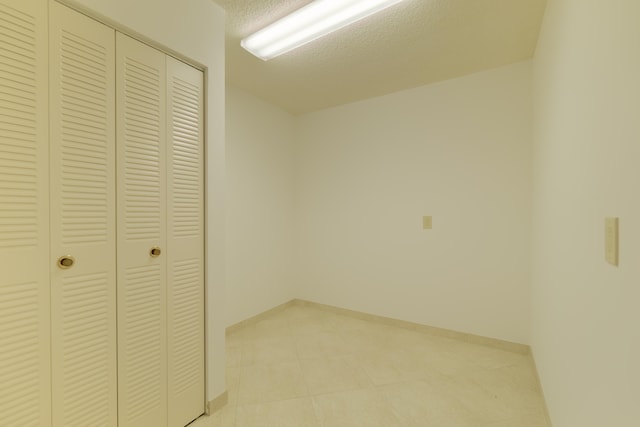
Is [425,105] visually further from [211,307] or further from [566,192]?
[211,307]

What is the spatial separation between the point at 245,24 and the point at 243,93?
→ 43.0 inches

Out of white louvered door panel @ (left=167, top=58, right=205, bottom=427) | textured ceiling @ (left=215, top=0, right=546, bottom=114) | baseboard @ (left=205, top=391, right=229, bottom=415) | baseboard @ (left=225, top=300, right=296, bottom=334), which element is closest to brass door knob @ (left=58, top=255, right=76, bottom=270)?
white louvered door panel @ (left=167, top=58, right=205, bottom=427)

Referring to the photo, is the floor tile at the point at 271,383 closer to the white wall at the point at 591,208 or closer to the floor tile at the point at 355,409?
the floor tile at the point at 355,409

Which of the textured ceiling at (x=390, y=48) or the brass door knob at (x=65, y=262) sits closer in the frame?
the brass door knob at (x=65, y=262)

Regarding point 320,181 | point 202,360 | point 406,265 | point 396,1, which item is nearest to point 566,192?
point 396,1

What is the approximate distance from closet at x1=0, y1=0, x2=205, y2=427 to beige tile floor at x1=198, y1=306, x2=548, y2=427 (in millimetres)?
455

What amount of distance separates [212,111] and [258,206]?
1566mm

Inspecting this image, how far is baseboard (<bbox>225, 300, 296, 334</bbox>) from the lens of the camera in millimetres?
2902

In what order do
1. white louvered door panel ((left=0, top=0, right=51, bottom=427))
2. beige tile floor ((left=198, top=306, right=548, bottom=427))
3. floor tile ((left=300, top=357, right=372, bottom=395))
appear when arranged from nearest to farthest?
white louvered door panel ((left=0, top=0, right=51, bottom=427)), beige tile floor ((left=198, top=306, right=548, bottom=427)), floor tile ((left=300, top=357, right=372, bottom=395))

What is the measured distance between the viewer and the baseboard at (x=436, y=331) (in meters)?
2.45

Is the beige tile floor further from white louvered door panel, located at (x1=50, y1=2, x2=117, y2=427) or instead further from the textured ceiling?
the textured ceiling

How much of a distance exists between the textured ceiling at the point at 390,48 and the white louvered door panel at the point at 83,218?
945mm

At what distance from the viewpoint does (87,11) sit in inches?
48.2

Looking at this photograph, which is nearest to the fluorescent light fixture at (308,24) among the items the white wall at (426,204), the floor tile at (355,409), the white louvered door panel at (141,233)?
the white louvered door panel at (141,233)
